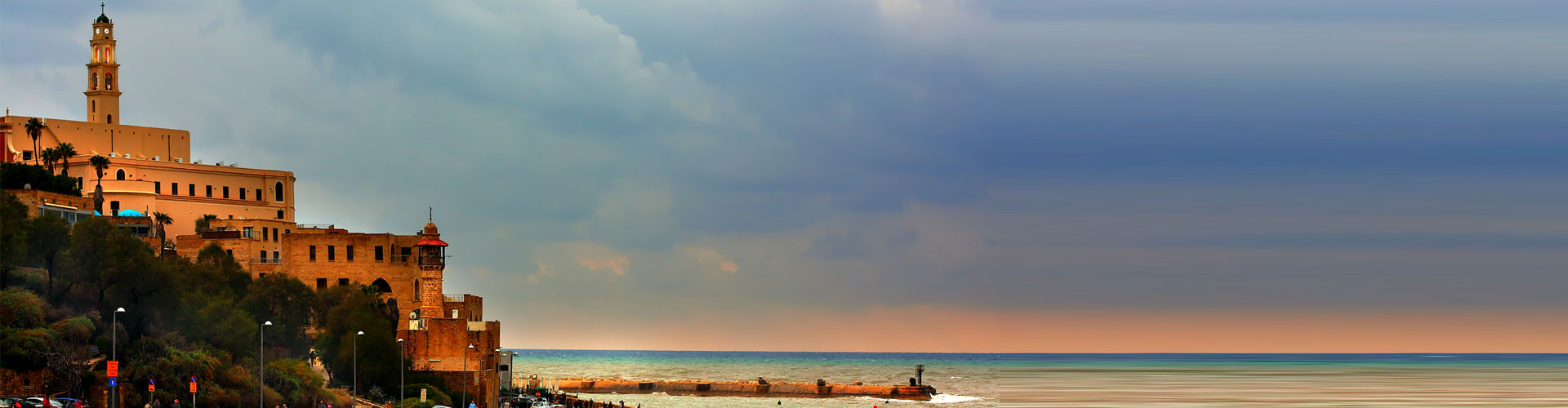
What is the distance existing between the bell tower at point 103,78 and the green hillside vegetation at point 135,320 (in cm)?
4283

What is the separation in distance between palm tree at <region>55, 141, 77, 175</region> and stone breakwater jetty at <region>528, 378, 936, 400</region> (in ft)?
200

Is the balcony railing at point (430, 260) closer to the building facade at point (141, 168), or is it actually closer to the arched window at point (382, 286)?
the arched window at point (382, 286)

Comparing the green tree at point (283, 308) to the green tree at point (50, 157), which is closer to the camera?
the green tree at point (283, 308)

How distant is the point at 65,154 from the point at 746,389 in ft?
233

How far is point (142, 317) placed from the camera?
230 feet

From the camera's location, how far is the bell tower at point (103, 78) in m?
122

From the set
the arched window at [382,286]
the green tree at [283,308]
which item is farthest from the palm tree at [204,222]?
the green tree at [283,308]

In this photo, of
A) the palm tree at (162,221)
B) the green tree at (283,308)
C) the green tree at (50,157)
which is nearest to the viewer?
the green tree at (283,308)

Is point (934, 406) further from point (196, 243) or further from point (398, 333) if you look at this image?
point (196, 243)

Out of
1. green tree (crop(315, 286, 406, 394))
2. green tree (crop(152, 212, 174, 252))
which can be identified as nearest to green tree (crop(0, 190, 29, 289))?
green tree (crop(315, 286, 406, 394))

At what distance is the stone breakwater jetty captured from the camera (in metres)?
144

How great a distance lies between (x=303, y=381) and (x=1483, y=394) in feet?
205

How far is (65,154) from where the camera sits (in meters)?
113

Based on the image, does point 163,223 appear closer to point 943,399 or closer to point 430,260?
point 430,260
